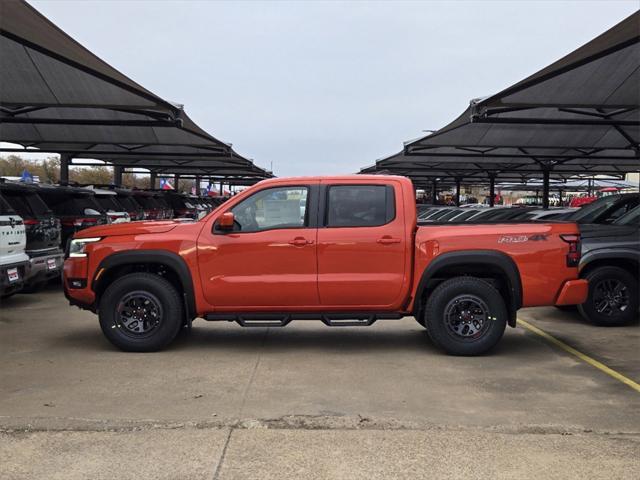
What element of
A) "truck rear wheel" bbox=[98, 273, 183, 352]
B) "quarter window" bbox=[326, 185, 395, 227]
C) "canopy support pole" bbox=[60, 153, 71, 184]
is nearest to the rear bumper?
"quarter window" bbox=[326, 185, 395, 227]

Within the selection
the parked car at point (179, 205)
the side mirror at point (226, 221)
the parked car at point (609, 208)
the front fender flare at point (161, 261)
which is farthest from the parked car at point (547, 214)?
the parked car at point (179, 205)

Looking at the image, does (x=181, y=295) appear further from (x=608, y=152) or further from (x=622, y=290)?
(x=608, y=152)

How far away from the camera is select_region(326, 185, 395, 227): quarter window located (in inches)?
260

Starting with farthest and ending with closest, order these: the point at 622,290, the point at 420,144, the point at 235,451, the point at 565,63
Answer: the point at 420,144 < the point at 565,63 < the point at 622,290 < the point at 235,451

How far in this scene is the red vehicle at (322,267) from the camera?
6.47m

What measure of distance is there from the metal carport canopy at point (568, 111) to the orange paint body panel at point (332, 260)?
9.48ft

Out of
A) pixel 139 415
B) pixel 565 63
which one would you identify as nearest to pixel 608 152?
pixel 565 63

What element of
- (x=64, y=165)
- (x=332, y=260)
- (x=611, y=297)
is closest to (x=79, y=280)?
(x=332, y=260)

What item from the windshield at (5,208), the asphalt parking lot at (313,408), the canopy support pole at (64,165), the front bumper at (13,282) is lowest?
the asphalt parking lot at (313,408)

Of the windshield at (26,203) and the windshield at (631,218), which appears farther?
the windshield at (26,203)

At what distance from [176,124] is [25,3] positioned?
583 cm

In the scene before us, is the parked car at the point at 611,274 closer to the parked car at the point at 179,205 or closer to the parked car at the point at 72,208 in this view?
the parked car at the point at 72,208

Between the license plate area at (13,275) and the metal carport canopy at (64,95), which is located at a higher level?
the metal carport canopy at (64,95)

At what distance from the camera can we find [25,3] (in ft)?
24.8
